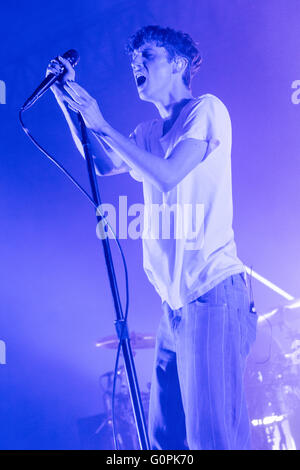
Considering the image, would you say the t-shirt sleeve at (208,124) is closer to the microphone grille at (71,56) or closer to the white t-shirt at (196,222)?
the white t-shirt at (196,222)

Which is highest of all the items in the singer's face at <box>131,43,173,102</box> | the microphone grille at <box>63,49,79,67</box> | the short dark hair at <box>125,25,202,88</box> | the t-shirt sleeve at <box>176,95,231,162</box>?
the short dark hair at <box>125,25,202,88</box>

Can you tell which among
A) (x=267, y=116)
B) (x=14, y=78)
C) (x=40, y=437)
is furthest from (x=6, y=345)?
(x=267, y=116)

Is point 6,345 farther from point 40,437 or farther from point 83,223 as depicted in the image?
point 83,223

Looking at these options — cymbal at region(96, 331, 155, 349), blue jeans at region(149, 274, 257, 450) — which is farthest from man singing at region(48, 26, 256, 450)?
cymbal at region(96, 331, 155, 349)

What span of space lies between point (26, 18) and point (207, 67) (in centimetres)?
147

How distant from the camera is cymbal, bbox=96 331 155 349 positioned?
4129 millimetres

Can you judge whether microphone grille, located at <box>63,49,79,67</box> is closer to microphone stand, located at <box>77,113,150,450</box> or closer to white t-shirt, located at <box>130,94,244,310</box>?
microphone stand, located at <box>77,113,150,450</box>

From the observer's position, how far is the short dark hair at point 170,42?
176 cm

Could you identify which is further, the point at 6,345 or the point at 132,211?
Answer: the point at 6,345

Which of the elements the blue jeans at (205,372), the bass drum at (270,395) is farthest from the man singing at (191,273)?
the bass drum at (270,395)

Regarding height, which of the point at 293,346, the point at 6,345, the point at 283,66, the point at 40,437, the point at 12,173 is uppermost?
the point at 283,66

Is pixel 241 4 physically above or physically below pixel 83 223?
above
